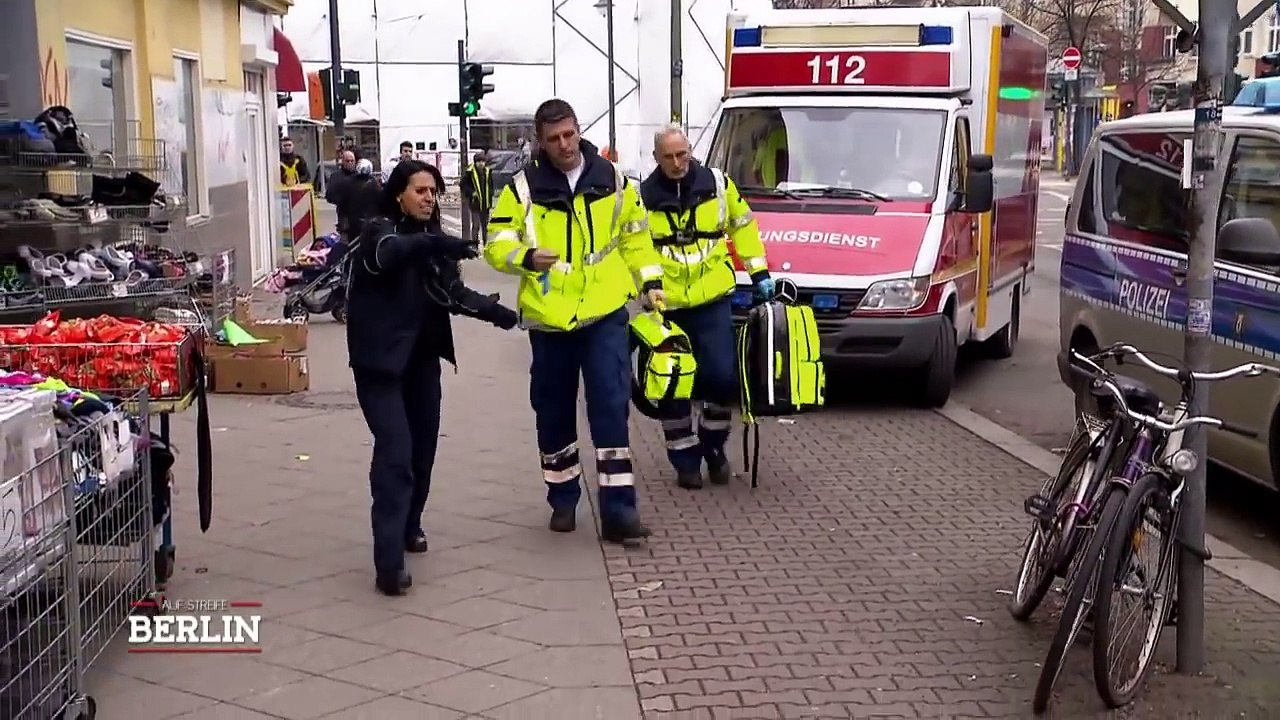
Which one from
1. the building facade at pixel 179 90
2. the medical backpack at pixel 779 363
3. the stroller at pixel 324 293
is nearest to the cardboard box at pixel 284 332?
the building facade at pixel 179 90

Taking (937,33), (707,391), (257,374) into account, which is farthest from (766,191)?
(257,374)

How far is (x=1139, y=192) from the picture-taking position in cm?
841

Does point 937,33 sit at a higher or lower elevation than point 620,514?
higher

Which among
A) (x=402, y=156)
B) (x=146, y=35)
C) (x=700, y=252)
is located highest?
(x=146, y=35)

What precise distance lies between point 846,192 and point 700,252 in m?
3.26

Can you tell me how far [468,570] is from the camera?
20.6 ft

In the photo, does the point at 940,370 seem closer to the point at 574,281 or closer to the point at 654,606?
the point at 574,281

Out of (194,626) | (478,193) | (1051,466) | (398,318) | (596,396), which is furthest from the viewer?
(478,193)

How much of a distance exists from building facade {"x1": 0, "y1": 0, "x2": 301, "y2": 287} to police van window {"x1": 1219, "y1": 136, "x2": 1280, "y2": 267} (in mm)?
5828

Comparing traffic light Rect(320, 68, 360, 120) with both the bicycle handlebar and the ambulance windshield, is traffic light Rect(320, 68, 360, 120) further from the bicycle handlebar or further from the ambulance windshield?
the bicycle handlebar

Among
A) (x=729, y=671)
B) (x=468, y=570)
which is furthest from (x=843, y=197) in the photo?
(x=729, y=671)

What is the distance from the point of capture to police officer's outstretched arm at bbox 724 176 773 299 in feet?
25.3

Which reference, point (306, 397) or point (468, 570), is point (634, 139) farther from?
point (468, 570)

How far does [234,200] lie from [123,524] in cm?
1178
